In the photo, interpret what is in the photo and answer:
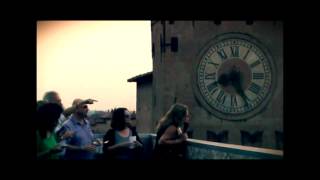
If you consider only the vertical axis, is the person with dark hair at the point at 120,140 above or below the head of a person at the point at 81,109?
below

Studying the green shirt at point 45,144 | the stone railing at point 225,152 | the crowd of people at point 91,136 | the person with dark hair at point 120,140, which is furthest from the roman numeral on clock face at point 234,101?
the green shirt at point 45,144

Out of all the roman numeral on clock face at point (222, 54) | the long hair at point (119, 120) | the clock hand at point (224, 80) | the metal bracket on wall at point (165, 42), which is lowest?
the long hair at point (119, 120)

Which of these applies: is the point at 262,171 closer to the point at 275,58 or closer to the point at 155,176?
the point at 155,176

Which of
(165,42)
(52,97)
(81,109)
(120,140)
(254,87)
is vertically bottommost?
(120,140)

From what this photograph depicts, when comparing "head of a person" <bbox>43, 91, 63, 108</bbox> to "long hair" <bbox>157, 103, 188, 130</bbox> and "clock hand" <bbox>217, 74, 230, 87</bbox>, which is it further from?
"clock hand" <bbox>217, 74, 230, 87</bbox>

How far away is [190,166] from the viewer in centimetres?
709

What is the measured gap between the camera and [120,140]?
289 inches

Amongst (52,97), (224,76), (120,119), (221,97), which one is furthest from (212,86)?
(120,119)

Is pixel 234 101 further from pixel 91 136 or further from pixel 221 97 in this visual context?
pixel 91 136

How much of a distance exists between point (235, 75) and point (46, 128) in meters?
11.8

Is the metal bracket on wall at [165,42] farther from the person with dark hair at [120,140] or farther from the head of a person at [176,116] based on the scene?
the person with dark hair at [120,140]

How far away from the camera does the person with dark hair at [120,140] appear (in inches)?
287

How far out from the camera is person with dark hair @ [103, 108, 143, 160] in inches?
287

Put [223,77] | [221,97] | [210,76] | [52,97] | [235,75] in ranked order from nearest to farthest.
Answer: [52,97]
[235,75]
[223,77]
[221,97]
[210,76]
